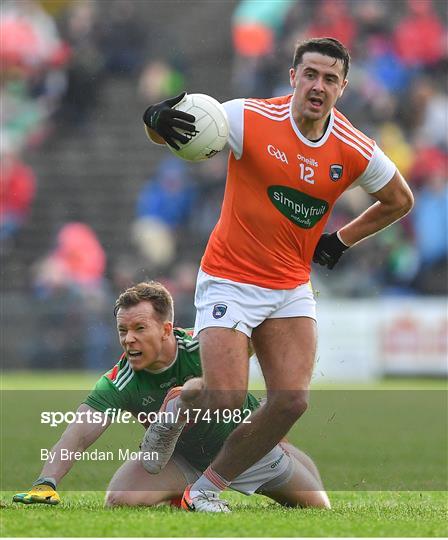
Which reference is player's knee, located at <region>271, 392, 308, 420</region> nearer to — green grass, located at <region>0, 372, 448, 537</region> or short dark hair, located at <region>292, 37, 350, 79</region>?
green grass, located at <region>0, 372, 448, 537</region>

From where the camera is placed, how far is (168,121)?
592 centimetres

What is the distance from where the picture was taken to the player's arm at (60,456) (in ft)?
19.4

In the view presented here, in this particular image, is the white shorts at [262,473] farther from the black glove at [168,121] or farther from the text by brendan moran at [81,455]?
the black glove at [168,121]

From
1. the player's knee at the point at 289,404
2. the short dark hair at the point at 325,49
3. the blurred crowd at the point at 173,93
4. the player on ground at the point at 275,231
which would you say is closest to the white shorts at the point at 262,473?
the player on ground at the point at 275,231

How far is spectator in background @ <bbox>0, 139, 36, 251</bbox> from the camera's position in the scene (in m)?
20.0

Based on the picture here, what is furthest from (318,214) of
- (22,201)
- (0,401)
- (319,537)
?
(22,201)

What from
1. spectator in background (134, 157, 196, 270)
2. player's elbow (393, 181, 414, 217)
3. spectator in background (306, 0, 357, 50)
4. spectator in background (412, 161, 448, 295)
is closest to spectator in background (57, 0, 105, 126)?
spectator in background (134, 157, 196, 270)

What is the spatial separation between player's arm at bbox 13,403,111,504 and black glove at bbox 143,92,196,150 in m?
1.48

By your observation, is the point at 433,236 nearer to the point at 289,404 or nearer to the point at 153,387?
the point at 153,387

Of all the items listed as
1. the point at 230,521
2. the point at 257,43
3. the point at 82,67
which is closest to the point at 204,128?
the point at 230,521

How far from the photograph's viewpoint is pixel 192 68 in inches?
896

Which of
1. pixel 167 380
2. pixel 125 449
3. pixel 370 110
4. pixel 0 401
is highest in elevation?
pixel 370 110

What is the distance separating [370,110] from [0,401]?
26.6 feet

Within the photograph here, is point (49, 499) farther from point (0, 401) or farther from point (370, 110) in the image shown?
point (370, 110)
